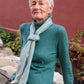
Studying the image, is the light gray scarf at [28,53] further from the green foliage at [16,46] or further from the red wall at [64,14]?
the green foliage at [16,46]

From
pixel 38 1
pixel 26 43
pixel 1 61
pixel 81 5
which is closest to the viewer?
pixel 38 1

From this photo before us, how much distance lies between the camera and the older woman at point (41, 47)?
5.13 feet

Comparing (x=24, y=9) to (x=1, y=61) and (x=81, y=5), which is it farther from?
(x=1, y=61)

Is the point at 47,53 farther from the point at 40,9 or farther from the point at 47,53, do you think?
the point at 40,9

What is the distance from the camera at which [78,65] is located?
4.57 metres

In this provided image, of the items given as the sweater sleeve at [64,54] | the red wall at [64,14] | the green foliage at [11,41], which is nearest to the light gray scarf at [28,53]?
the sweater sleeve at [64,54]

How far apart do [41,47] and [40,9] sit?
13.5 inches

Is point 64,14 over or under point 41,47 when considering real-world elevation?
over

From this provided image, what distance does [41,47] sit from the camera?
158 cm

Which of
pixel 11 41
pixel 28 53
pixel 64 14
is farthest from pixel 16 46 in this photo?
pixel 28 53

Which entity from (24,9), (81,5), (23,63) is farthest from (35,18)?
(24,9)

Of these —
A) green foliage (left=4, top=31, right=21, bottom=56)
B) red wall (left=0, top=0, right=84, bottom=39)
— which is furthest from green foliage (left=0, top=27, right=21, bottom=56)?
red wall (left=0, top=0, right=84, bottom=39)

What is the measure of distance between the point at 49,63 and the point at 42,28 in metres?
0.33

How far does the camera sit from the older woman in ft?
5.13
